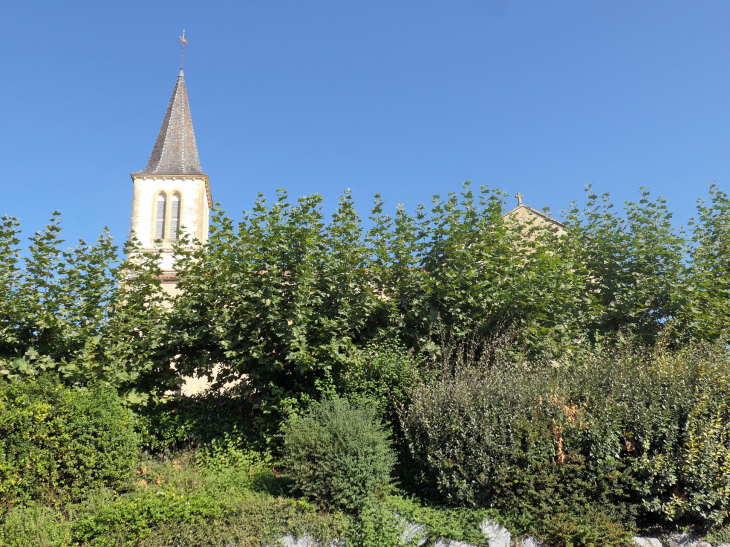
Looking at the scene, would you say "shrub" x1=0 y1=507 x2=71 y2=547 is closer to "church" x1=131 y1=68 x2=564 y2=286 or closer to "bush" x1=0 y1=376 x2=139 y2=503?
"bush" x1=0 y1=376 x2=139 y2=503

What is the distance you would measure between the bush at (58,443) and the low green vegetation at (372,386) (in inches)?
1.2

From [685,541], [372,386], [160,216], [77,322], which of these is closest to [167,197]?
[160,216]

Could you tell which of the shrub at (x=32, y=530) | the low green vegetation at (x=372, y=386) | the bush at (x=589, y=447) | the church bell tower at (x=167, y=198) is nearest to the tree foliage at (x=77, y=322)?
the low green vegetation at (x=372, y=386)

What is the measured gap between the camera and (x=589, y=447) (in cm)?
652

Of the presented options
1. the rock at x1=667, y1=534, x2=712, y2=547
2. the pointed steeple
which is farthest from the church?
the rock at x1=667, y1=534, x2=712, y2=547

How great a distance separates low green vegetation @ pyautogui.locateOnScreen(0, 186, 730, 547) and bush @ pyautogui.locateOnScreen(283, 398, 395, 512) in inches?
1.3

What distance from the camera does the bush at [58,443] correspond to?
21.3 feet

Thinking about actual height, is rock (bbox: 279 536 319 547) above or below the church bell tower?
below

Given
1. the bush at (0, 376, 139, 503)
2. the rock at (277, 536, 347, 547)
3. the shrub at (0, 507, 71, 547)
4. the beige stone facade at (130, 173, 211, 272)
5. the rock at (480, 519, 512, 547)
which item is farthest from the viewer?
the beige stone facade at (130, 173, 211, 272)

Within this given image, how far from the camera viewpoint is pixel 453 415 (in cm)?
669

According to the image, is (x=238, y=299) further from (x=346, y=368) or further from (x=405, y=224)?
(x=405, y=224)

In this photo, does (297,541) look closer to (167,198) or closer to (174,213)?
(174,213)

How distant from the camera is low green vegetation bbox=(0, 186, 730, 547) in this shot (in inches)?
242

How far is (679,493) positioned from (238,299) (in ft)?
23.3
